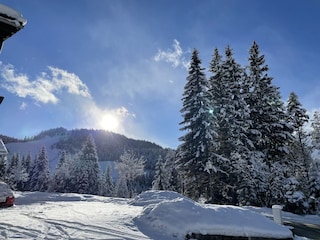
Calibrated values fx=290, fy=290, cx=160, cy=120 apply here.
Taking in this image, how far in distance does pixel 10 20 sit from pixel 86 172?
145 ft

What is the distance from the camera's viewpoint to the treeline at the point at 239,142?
22.7 meters

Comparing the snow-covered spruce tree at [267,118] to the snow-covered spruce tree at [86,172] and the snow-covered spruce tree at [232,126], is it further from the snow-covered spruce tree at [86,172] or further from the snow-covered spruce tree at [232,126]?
the snow-covered spruce tree at [86,172]

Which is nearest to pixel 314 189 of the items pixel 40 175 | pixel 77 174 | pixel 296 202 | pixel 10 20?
pixel 296 202

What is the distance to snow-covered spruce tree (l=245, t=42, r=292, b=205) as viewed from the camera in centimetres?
2561

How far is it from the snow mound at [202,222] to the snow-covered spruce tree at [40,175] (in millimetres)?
58620

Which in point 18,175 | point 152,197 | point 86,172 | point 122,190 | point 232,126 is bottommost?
point 152,197

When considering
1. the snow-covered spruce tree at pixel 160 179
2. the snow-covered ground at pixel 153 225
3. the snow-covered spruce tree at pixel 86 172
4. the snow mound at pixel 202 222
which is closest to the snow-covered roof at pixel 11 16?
the snow-covered ground at pixel 153 225

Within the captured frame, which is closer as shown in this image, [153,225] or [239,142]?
[153,225]

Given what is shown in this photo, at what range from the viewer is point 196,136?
24094 mm

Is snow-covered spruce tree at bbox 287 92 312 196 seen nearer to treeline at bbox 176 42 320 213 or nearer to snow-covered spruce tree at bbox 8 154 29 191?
treeline at bbox 176 42 320 213

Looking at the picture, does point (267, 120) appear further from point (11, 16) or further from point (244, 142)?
point (11, 16)

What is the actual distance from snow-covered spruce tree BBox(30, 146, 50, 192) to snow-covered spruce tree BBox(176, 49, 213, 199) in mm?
46460

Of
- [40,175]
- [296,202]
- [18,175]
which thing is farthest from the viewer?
[18,175]

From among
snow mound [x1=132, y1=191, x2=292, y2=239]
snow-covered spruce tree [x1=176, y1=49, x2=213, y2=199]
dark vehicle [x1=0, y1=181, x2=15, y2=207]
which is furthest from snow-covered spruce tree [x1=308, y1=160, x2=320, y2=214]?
dark vehicle [x1=0, y1=181, x2=15, y2=207]
